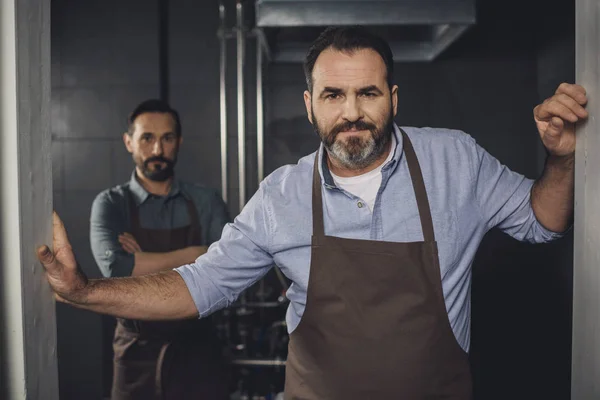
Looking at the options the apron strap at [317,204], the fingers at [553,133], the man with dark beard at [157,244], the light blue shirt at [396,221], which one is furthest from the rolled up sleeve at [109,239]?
the fingers at [553,133]

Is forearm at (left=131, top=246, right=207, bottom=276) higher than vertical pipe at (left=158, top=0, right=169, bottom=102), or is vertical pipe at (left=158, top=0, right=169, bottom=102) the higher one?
vertical pipe at (left=158, top=0, right=169, bottom=102)

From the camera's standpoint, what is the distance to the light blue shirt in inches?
52.2

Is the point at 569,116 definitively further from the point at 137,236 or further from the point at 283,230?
the point at 137,236

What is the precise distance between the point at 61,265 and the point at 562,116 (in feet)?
2.67

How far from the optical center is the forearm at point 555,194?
1.09m

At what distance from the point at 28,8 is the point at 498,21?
8.78 ft

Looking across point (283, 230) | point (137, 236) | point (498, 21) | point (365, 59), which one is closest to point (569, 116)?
point (365, 59)

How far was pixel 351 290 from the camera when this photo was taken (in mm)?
1323

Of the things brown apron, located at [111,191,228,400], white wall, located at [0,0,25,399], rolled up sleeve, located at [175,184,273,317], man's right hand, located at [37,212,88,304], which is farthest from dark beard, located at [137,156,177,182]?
white wall, located at [0,0,25,399]

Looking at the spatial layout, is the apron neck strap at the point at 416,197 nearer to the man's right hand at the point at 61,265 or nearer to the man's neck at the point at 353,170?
the man's neck at the point at 353,170

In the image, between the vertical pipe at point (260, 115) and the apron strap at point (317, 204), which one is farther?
the vertical pipe at point (260, 115)

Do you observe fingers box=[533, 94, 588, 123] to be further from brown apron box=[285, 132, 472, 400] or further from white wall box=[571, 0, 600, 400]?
brown apron box=[285, 132, 472, 400]

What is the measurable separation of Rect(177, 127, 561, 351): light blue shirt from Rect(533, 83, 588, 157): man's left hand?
0.31m

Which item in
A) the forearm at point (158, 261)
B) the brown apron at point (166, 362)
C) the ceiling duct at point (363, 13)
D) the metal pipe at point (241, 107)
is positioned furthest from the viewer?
the metal pipe at point (241, 107)
